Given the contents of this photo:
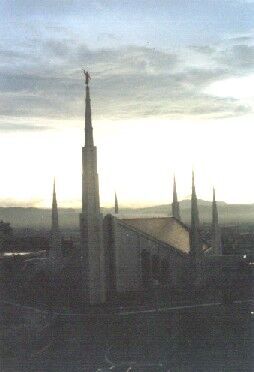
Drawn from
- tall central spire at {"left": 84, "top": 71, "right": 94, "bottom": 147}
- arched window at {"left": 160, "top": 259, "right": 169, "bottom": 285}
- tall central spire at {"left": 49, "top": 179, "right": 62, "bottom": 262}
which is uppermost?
tall central spire at {"left": 84, "top": 71, "right": 94, "bottom": 147}

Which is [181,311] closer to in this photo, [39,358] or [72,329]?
[72,329]

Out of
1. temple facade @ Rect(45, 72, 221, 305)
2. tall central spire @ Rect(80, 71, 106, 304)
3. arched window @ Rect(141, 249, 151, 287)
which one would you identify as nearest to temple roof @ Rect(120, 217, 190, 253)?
temple facade @ Rect(45, 72, 221, 305)

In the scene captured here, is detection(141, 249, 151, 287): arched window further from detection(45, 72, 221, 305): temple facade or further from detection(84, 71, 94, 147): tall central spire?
detection(84, 71, 94, 147): tall central spire

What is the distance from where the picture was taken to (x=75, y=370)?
909 inches

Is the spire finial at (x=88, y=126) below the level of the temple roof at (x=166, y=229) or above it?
above

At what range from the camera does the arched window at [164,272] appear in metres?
48.0

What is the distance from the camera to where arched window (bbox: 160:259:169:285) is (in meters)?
48.0

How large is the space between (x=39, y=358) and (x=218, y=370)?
27.7 feet

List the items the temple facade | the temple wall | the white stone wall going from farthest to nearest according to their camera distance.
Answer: the white stone wall < the temple wall < the temple facade

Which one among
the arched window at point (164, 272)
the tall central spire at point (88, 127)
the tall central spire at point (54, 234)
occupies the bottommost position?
the arched window at point (164, 272)

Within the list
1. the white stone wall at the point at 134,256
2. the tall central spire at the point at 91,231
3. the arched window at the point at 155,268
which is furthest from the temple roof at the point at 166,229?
the tall central spire at the point at 91,231

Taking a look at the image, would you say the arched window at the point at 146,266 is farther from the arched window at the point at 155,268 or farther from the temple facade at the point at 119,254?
the arched window at the point at 155,268

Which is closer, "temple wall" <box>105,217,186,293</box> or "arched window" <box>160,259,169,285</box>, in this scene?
"temple wall" <box>105,217,186,293</box>

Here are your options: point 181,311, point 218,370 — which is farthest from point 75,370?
point 181,311
